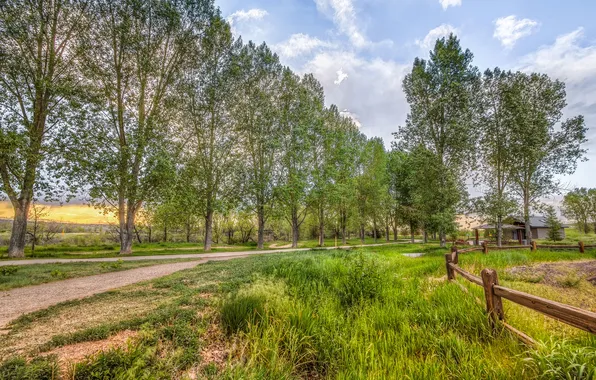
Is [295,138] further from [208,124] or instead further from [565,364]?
[565,364]

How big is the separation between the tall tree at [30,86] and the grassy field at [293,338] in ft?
48.8

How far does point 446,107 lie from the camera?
20500mm

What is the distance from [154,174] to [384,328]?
731 inches

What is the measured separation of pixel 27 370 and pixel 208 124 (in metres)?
23.1

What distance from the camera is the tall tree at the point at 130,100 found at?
1661 centimetres

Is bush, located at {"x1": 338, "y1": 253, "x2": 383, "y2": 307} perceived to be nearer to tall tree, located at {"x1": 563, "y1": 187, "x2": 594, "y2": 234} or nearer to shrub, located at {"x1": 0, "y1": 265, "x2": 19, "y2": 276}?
shrub, located at {"x1": 0, "y1": 265, "x2": 19, "y2": 276}

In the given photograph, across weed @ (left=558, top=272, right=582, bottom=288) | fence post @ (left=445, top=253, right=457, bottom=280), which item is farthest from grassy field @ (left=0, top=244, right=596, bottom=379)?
weed @ (left=558, top=272, right=582, bottom=288)

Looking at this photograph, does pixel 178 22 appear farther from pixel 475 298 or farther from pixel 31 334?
pixel 475 298

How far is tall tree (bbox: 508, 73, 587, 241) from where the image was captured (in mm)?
20703

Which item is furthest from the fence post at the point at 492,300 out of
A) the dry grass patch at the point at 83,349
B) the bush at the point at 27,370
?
the bush at the point at 27,370

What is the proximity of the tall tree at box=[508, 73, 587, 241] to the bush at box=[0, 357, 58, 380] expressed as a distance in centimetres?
2889

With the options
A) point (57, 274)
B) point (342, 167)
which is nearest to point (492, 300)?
point (57, 274)

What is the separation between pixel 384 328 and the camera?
14.8 feet

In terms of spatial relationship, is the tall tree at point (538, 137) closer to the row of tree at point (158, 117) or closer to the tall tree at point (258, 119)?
the row of tree at point (158, 117)
